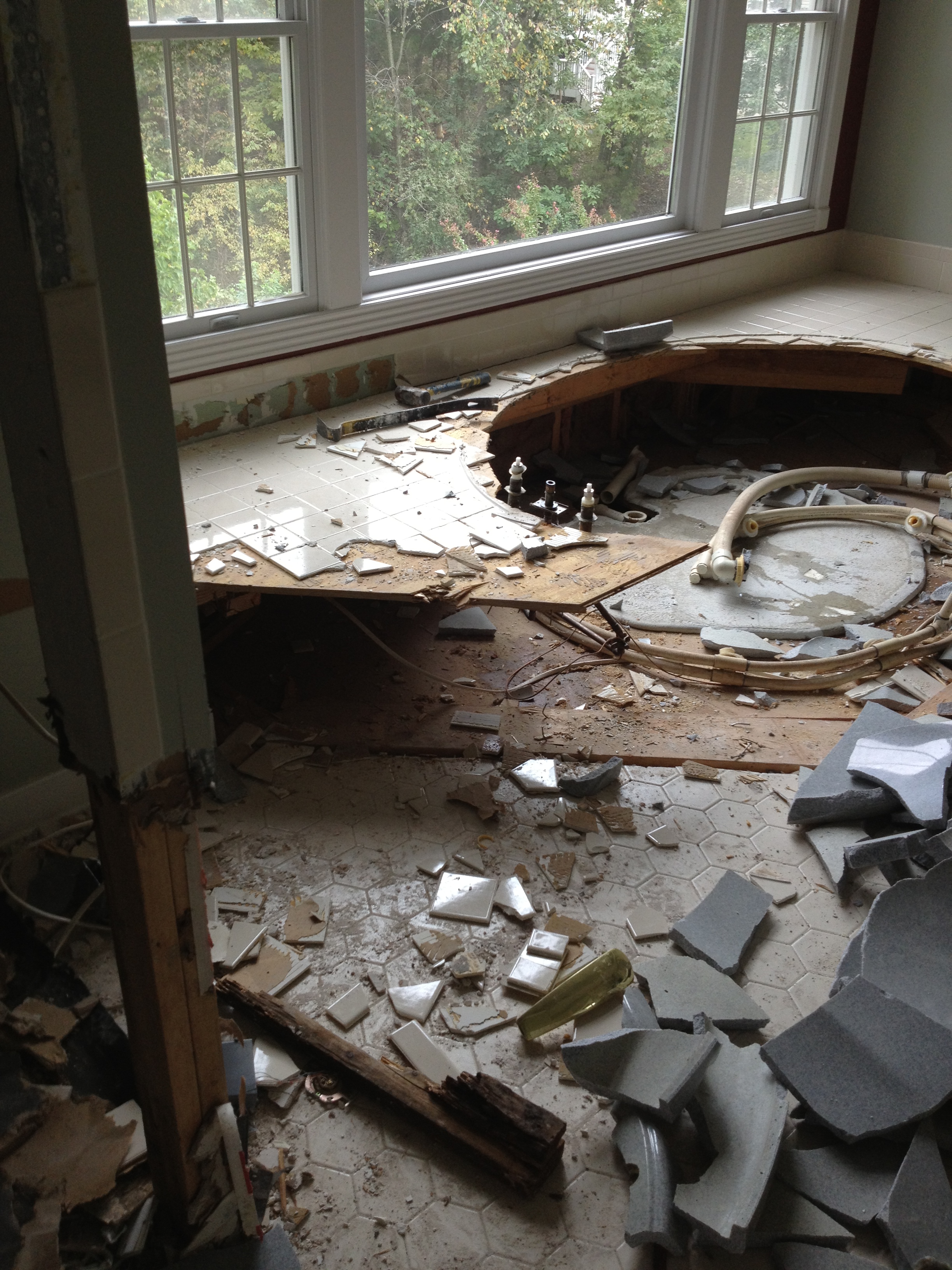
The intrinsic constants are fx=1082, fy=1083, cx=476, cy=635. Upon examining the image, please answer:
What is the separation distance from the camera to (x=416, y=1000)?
2.87 meters

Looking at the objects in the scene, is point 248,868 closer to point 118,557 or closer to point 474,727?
point 474,727

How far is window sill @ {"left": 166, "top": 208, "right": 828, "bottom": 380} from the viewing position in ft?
15.1

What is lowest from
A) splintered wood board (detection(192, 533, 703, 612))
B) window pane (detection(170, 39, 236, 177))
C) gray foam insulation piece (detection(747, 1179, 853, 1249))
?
gray foam insulation piece (detection(747, 1179, 853, 1249))

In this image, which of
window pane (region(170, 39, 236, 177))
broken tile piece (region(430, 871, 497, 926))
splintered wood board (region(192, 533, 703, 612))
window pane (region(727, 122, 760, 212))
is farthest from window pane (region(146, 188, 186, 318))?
window pane (region(727, 122, 760, 212))

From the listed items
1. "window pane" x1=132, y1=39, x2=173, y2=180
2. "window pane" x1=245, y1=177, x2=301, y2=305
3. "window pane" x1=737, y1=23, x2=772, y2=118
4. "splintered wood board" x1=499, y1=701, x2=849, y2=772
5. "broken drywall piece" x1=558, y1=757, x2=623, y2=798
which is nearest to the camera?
"broken drywall piece" x1=558, y1=757, x2=623, y2=798

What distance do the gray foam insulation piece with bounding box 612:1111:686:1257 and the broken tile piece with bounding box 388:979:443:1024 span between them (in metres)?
0.57

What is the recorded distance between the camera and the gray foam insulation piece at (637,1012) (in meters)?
2.75

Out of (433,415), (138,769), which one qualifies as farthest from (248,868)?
(433,415)

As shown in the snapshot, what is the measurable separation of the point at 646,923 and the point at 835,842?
701 millimetres

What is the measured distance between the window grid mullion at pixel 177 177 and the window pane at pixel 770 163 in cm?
388

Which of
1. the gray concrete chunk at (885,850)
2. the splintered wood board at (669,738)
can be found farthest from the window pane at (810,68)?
the gray concrete chunk at (885,850)

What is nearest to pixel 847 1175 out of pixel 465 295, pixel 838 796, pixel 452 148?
pixel 838 796

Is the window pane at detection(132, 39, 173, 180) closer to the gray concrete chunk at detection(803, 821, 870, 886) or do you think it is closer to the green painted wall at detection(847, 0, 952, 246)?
the gray concrete chunk at detection(803, 821, 870, 886)

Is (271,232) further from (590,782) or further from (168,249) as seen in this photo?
(590,782)
